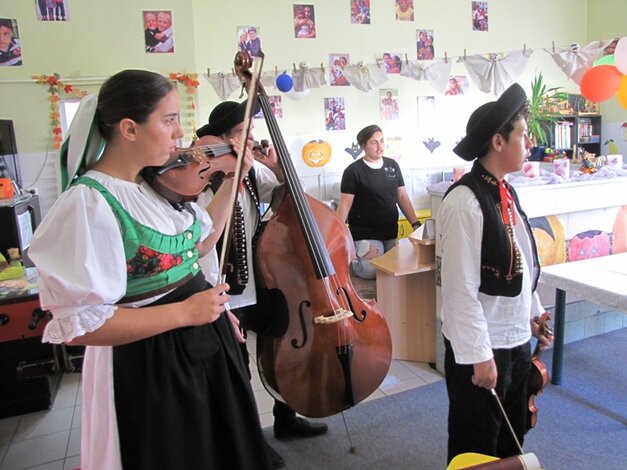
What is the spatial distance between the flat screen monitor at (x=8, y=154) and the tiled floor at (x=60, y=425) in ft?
7.04

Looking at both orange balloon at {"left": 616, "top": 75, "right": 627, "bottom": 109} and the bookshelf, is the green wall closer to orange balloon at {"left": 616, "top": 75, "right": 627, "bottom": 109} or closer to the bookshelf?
the bookshelf

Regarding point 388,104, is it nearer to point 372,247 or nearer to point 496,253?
point 372,247

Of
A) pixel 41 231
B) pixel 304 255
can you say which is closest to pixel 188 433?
pixel 41 231

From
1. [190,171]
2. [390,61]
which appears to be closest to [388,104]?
[390,61]

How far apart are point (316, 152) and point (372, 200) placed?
1.72m

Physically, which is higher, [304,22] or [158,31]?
[304,22]

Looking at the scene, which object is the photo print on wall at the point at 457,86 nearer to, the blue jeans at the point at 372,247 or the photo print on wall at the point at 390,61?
the photo print on wall at the point at 390,61

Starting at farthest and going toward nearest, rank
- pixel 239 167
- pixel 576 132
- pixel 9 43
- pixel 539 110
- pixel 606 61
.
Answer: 1. pixel 576 132
2. pixel 539 110
3. pixel 9 43
4. pixel 606 61
5. pixel 239 167

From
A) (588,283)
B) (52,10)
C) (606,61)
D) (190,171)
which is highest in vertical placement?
(52,10)

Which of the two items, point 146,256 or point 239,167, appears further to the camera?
point 239,167

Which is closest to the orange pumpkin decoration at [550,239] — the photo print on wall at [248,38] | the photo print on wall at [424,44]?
the photo print on wall at [248,38]

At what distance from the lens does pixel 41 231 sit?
2.90 feet

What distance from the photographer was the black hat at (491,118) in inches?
55.7

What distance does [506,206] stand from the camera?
57.8 inches
